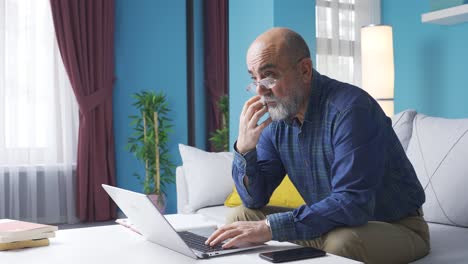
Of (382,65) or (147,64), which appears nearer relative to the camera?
(382,65)

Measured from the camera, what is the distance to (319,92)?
1.82 m

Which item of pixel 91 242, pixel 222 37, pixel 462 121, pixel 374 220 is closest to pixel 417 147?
pixel 462 121

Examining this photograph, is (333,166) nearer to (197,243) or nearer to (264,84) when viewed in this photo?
(264,84)

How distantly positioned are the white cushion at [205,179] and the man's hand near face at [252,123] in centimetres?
148

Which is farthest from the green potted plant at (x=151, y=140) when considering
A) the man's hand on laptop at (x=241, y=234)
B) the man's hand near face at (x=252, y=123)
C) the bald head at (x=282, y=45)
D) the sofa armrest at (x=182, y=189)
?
the man's hand on laptop at (x=241, y=234)

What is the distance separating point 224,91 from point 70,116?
1.62 metres

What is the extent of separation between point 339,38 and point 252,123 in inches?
122

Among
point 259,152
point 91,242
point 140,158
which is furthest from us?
point 140,158

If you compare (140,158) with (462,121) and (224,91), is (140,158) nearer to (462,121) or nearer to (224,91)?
(224,91)

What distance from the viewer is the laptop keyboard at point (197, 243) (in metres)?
1.39

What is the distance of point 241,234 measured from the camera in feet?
4.65

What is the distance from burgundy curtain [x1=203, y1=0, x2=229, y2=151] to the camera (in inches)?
231

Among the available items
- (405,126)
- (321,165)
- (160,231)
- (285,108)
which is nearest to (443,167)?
(405,126)

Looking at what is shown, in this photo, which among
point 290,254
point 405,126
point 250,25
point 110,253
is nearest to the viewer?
point 290,254
